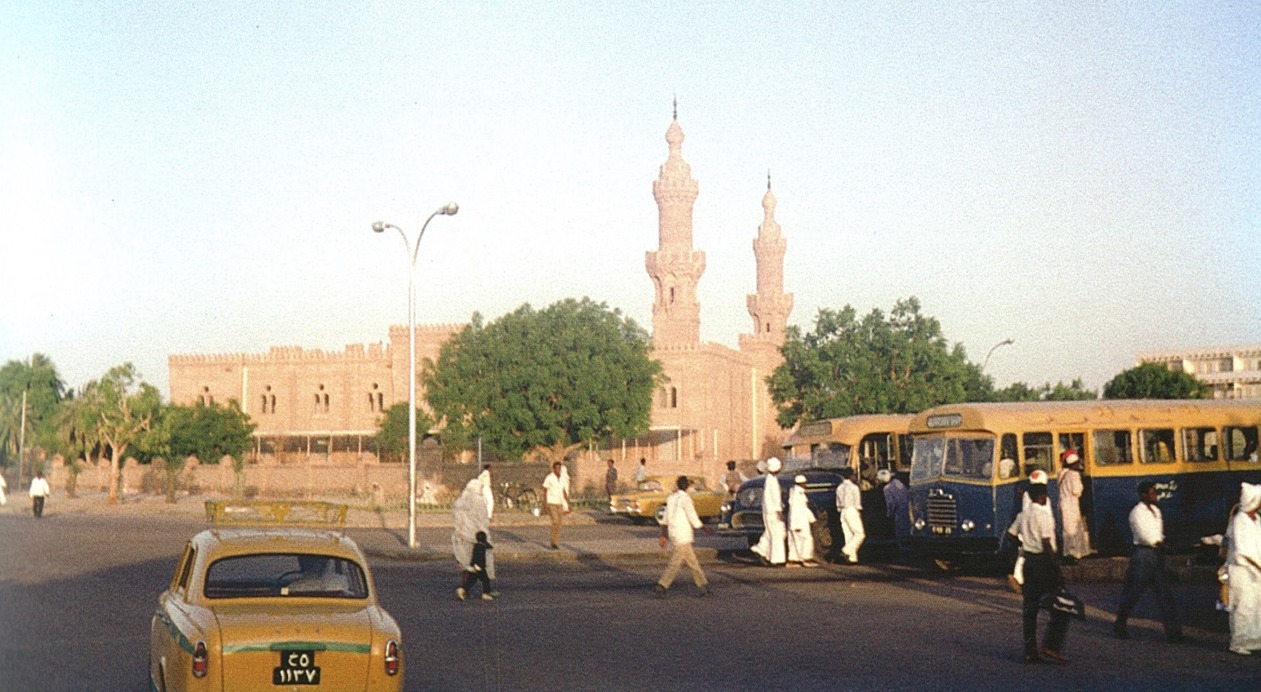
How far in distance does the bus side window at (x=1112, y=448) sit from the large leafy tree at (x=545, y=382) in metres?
35.8

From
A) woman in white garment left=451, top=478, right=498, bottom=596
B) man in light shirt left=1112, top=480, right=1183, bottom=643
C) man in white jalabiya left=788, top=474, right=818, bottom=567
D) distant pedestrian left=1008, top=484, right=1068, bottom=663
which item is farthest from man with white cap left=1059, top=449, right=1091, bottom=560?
woman in white garment left=451, top=478, right=498, bottom=596

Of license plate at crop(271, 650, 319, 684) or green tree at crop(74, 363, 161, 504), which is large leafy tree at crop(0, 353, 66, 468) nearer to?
green tree at crop(74, 363, 161, 504)

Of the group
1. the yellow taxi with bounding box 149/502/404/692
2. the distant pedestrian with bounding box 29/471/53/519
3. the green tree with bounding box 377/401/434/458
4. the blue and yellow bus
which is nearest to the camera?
the yellow taxi with bounding box 149/502/404/692

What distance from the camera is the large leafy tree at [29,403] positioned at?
68.3 feet

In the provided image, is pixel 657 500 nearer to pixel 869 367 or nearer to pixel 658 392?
pixel 869 367

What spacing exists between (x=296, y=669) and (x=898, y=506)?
16.8m

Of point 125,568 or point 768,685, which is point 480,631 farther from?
point 125,568

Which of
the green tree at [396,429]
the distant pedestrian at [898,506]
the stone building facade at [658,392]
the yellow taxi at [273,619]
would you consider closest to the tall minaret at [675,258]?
the stone building facade at [658,392]

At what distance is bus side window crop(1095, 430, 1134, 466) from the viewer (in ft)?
72.7

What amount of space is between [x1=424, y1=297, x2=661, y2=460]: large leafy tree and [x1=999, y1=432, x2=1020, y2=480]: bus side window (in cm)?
3569

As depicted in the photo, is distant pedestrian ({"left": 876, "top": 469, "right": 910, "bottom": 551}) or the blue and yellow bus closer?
the blue and yellow bus

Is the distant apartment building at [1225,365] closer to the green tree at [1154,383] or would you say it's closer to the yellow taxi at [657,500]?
the green tree at [1154,383]

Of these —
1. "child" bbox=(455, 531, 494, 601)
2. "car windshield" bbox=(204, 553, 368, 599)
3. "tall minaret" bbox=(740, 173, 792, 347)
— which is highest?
"tall minaret" bbox=(740, 173, 792, 347)

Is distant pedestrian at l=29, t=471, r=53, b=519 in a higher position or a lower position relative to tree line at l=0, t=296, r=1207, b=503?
lower
